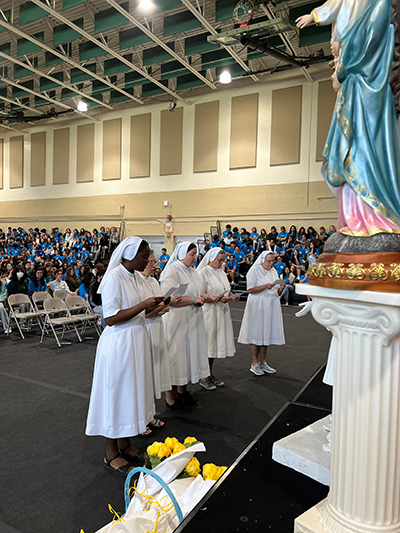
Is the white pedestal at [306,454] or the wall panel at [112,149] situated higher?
the wall panel at [112,149]

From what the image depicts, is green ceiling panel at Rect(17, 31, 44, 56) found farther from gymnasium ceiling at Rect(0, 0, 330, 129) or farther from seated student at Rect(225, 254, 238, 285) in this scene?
seated student at Rect(225, 254, 238, 285)

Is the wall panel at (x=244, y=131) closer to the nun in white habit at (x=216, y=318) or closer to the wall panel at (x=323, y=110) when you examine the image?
the wall panel at (x=323, y=110)

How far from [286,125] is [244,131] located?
5.96ft

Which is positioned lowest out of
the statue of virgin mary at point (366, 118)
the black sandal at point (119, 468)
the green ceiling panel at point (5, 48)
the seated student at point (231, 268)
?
the black sandal at point (119, 468)

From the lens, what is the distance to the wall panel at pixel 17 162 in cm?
2278

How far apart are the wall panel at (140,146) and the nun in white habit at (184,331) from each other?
1517 cm

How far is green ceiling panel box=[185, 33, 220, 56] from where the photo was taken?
1215 centimetres

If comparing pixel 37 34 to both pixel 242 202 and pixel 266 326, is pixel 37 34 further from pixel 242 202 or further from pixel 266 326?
pixel 266 326

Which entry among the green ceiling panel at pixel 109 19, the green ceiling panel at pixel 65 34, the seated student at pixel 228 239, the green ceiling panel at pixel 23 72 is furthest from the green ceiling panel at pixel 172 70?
the seated student at pixel 228 239

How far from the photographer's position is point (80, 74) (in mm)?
14742

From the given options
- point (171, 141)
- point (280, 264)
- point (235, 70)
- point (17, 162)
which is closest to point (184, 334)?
point (280, 264)

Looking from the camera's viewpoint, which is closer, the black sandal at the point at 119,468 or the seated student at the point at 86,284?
the black sandal at the point at 119,468

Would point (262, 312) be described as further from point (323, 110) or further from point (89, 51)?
point (89, 51)

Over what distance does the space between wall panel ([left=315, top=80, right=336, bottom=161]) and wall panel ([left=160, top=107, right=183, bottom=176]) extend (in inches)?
247
